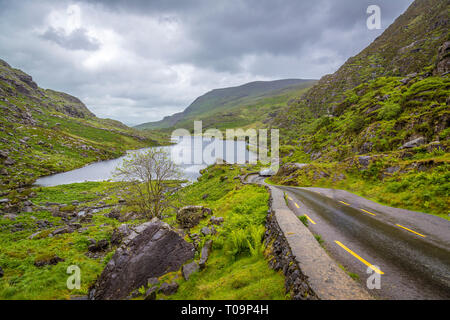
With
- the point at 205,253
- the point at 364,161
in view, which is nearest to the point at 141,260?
the point at 205,253

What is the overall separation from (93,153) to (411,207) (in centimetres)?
11961

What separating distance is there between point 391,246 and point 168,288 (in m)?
10.9

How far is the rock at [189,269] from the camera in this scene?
9.05 m

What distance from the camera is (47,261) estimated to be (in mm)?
13695

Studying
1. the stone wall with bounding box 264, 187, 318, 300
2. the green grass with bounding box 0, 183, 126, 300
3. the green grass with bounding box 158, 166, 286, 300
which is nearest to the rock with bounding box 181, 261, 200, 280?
the green grass with bounding box 158, 166, 286, 300

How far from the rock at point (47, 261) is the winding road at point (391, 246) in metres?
19.0

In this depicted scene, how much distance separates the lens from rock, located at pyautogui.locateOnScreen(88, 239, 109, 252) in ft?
53.6

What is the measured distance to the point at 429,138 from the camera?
22.3 meters

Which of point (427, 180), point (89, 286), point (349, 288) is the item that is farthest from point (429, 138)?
point (89, 286)

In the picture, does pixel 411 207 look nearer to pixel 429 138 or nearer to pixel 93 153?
pixel 429 138

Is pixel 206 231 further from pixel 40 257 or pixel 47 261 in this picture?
pixel 40 257

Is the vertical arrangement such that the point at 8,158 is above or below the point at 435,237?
above

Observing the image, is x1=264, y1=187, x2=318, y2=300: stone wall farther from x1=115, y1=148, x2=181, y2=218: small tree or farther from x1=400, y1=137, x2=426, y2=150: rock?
x1=400, y1=137, x2=426, y2=150: rock

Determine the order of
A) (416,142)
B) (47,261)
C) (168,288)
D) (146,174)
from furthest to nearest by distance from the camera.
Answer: (146,174)
(416,142)
(47,261)
(168,288)
